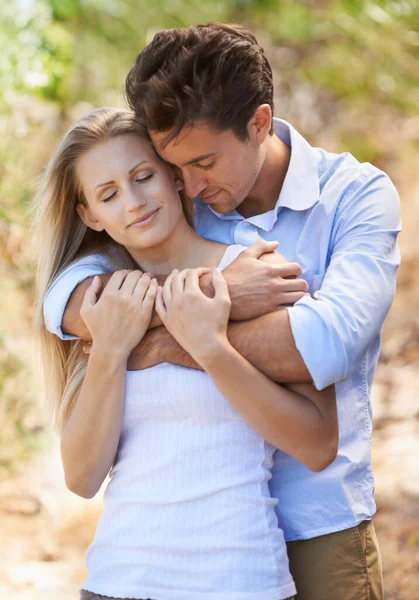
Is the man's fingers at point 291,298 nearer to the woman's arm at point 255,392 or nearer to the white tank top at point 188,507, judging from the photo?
the woman's arm at point 255,392

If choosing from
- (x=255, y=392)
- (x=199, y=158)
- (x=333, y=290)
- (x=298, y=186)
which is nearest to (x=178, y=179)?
(x=199, y=158)

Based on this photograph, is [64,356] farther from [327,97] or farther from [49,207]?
[327,97]

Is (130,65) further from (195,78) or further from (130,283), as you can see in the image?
(130,283)

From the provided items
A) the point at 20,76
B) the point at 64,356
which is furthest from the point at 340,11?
the point at 64,356

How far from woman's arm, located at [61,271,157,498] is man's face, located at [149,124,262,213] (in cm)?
35

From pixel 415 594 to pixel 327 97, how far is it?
537 cm

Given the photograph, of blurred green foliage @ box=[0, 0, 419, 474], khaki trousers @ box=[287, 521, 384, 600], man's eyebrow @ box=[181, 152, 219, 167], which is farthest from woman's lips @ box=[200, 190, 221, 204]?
blurred green foliage @ box=[0, 0, 419, 474]

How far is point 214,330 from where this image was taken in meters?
Answer: 1.89

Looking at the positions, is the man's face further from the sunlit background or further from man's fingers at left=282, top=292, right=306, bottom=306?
the sunlit background

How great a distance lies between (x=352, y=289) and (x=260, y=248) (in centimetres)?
29

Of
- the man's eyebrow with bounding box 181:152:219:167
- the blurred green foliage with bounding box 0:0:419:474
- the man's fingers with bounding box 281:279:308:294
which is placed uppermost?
the man's eyebrow with bounding box 181:152:219:167

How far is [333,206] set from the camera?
2.19 metres

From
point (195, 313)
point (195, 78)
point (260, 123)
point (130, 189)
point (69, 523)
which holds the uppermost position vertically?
point (195, 78)

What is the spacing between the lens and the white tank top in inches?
72.4
